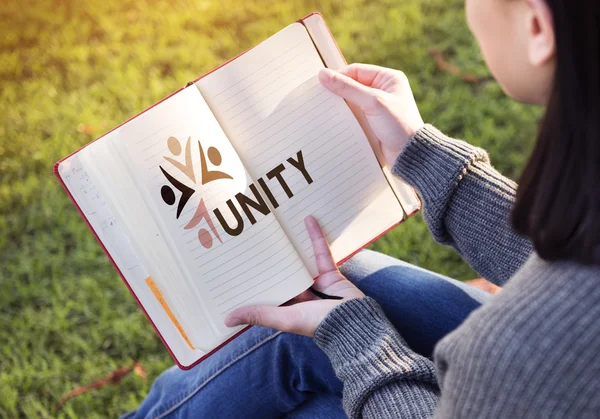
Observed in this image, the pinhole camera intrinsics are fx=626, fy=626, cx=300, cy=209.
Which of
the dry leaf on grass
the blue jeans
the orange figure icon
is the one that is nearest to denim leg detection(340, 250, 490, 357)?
the blue jeans

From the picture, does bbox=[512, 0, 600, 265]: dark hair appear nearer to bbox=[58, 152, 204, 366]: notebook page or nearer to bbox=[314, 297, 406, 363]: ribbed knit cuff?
bbox=[314, 297, 406, 363]: ribbed knit cuff

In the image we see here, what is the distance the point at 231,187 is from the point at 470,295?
1.42 feet

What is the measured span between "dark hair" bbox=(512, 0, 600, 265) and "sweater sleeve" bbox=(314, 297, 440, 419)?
316 millimetres

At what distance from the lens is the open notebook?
0.93 meters

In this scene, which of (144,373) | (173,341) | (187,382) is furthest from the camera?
(144,373)

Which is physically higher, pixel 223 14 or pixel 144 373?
pixel 223 14

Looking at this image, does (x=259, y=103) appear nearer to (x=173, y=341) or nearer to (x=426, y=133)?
(x=426, y=133)

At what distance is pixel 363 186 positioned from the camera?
1.04m

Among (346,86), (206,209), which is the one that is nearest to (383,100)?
(346,86)

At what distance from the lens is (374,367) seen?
0.87 m

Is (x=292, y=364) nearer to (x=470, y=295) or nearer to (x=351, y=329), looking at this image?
(x=351, y=329)

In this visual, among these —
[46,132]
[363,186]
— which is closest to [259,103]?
[363,186]

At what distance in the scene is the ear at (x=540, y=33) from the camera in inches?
23.4

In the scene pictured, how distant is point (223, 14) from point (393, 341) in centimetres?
164
